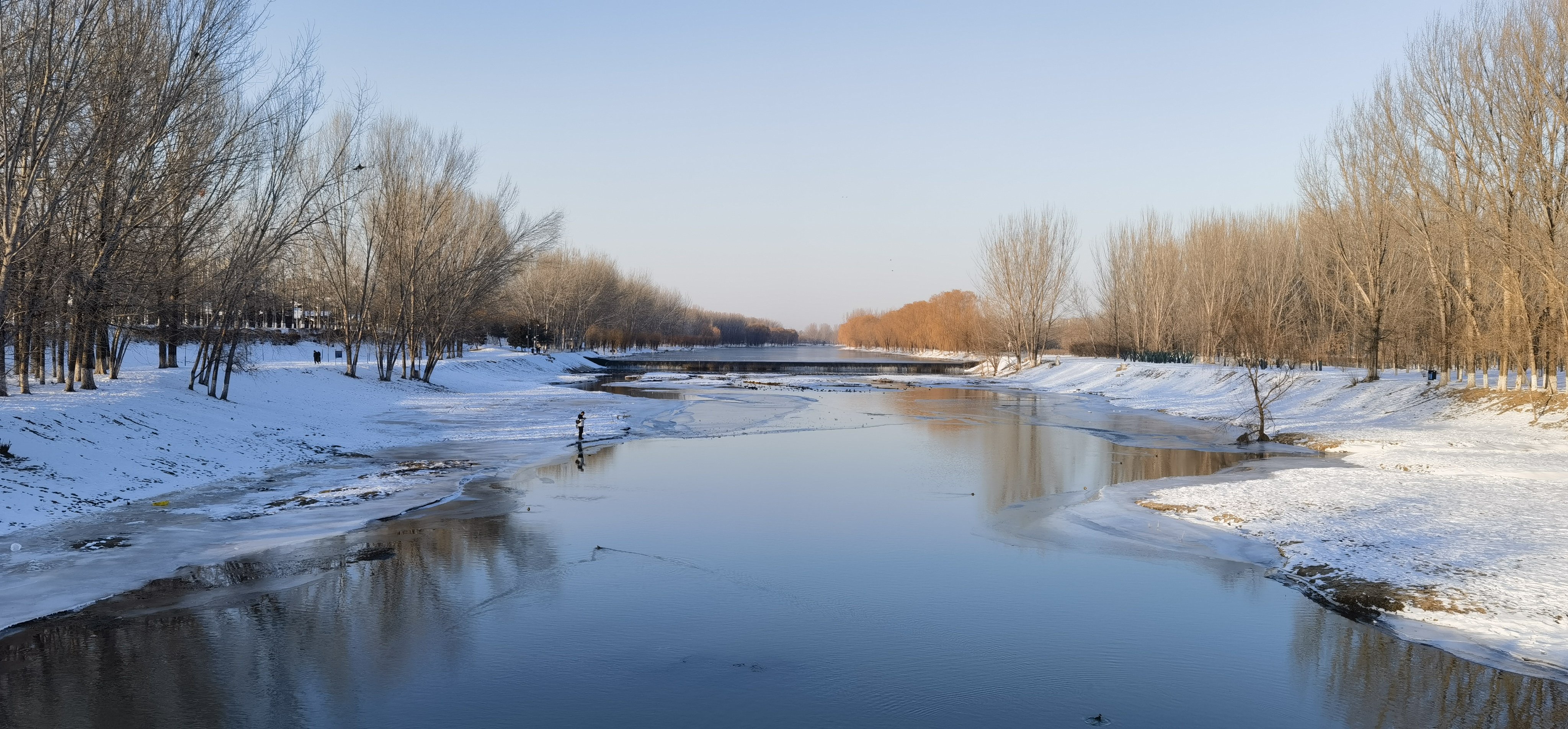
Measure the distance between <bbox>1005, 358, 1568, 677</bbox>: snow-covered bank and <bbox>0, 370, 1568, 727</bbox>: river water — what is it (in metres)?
0.75

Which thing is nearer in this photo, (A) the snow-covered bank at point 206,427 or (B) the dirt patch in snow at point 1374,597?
(B) the dirt patch in snow at point 1374,597

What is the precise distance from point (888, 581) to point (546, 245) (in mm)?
38929

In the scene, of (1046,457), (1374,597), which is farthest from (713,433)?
(1374,597)

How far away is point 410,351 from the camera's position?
40.4m

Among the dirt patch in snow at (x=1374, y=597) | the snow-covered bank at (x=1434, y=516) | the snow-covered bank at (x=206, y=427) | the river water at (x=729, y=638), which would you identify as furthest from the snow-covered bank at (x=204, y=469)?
the snow-covered bank at (x=1434, y=516)

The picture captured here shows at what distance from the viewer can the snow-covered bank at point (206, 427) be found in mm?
12984

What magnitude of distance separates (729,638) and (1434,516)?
983cm

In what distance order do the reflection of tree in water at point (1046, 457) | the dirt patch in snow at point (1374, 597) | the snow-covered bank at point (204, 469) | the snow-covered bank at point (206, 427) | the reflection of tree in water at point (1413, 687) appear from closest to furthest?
the reflection of tree in water at point (1413, 687)
the dirt patch in snow at point (1374, 597)
the snow-covered bank at point (204, 469)
the snow-covered bank at point (206, 427)
the reflection of tree in water at point (1046, 457)

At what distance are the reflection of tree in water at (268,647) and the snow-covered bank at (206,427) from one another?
14.7ft

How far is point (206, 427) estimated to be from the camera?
734 inches

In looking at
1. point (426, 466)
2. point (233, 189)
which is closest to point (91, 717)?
point (426, 466)

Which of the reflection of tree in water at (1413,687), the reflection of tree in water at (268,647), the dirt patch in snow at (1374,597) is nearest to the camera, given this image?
the reflection of tree in water at (268,647)

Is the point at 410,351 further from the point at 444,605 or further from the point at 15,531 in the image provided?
the point at 444,605

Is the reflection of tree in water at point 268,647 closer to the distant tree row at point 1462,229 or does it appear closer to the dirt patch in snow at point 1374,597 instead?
the dirt patch in snow at point 1374,597
